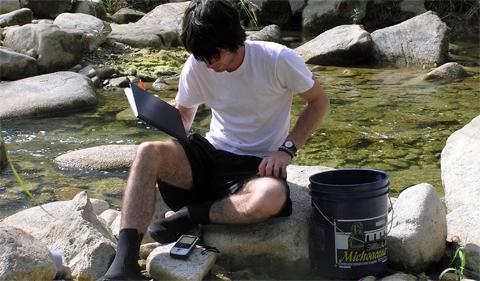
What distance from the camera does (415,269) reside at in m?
3.19

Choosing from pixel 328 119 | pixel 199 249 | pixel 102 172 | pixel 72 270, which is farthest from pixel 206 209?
pixel 328 119

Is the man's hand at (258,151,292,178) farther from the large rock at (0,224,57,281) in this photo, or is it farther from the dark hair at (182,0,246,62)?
the large rock at (0,224,57,281)

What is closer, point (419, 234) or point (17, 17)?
point (419, 234)

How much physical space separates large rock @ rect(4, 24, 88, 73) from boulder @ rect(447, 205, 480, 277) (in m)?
5.68

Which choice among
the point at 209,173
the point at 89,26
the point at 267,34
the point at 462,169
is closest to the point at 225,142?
the point at 209,173

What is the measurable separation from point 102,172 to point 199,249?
226 centimetres

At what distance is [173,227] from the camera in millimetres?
3326

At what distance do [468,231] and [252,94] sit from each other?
1150mm

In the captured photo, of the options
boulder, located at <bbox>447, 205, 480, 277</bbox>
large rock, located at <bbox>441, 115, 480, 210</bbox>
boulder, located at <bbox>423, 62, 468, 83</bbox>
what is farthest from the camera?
boulder, located at <bbox>423, 62, 468, 83</bbox>

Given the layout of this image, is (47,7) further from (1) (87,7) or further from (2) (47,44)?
(2) (47,44)

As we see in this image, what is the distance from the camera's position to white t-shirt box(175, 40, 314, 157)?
330 cm

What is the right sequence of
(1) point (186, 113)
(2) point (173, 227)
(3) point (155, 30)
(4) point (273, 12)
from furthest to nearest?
(4) point (273, 12) < (3) point (155, 30) < (1) point (186, 113) < (2) point (173, 227)

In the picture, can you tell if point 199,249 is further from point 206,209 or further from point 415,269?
point 415,269

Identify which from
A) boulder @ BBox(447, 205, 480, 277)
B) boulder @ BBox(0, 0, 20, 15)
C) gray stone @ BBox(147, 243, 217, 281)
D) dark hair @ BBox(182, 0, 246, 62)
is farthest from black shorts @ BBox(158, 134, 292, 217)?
boulder @ BBox(0, 0, 20, 15)
